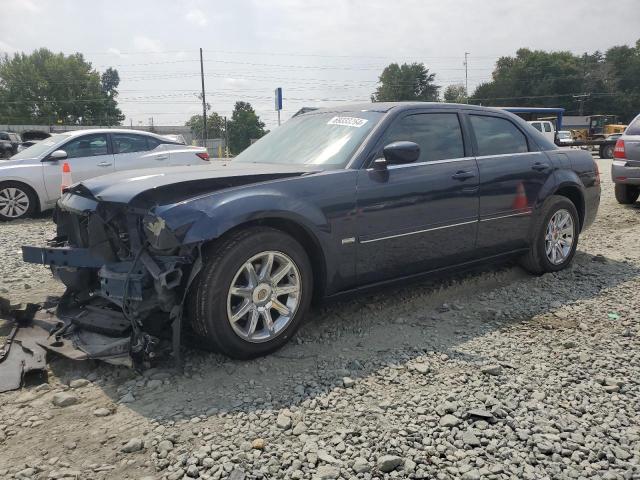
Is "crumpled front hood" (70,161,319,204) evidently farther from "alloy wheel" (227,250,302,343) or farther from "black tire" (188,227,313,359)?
"alloy wheel" (227,250,302,343)

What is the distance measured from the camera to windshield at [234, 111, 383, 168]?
379cm

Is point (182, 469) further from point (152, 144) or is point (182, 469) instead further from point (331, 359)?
point (152, 144)

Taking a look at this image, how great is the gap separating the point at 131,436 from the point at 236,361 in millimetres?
849

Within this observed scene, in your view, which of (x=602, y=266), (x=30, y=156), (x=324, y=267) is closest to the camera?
(x=324, y=267)

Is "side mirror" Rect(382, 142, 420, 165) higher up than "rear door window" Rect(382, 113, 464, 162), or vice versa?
"rear door window" Rect(382, 113, 464, 162)

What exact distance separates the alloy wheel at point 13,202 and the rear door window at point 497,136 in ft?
24.6

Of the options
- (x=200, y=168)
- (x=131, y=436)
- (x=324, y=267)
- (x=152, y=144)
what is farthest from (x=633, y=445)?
(x=152, y=144)

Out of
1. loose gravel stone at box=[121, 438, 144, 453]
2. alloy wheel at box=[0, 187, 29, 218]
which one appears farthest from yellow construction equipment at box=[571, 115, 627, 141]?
loose gravel stone at box=[121, 438, 144, 453]

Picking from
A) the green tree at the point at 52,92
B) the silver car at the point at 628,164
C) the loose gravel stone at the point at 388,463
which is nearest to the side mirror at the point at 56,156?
the loose gravel stone at the point at 388,463

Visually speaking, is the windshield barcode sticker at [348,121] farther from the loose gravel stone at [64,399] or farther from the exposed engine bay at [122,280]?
the loose gravel stone at [64,399]

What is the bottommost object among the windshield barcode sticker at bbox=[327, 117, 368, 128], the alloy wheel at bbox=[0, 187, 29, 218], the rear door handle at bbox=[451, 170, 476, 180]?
the alloy wheel at bbox=[0, 187, 29, 218]

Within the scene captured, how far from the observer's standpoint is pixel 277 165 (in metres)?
3.86

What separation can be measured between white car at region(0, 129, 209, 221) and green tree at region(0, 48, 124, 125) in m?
76.1

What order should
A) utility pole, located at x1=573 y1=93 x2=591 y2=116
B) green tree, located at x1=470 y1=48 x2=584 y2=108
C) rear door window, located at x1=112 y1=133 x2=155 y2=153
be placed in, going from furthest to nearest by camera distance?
green tree, located at x1=470 y1=48 x2=584 y2=108, utility pole, located at x1=573 y1=93 x2=591 y2=116, rear door window, located at x1=112 y1=133 x2=155 y2=153
